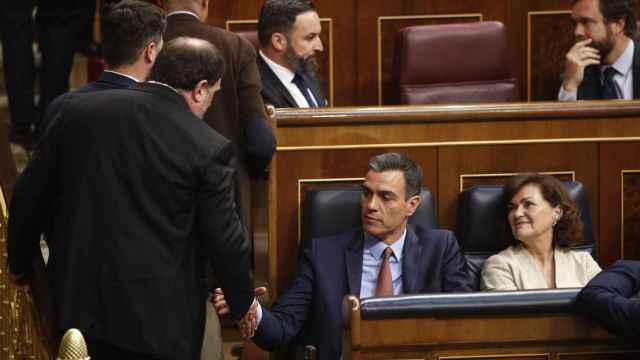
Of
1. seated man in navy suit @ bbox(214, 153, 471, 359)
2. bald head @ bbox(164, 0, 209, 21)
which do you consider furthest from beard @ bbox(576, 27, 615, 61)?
bald head @ bbox(164, 0, 209, 21)

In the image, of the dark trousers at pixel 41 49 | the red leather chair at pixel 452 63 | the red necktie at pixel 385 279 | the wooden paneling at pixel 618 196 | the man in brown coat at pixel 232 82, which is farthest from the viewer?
the dark trousers at pixel 41 49

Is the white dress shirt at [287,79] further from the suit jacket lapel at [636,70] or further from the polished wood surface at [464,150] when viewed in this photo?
the suit jacket lapel at [636,70]

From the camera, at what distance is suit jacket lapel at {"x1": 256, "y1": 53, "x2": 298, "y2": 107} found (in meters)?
3.68

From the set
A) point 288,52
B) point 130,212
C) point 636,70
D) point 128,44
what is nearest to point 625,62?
point 636,70

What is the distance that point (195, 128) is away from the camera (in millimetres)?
2512

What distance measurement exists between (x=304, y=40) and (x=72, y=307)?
4.89 feet

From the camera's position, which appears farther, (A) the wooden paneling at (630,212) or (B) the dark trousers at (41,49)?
(B) the dark trousers at (41,49)

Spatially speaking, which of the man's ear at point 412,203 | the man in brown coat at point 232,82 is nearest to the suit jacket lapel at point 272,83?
the man in brown coat at point 232,82

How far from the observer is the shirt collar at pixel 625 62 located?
4.01m

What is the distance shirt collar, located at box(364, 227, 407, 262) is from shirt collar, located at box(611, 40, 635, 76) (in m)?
1.23

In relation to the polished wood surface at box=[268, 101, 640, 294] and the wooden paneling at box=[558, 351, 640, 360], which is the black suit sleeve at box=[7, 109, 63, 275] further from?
the wooden paneling at box=[558, 351, 640, 360]

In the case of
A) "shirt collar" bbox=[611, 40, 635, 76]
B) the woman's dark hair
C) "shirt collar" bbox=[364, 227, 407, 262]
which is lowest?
"shirt collar" bbox=[364, 227, 407, 262]

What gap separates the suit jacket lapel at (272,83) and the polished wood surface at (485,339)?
3.85ft

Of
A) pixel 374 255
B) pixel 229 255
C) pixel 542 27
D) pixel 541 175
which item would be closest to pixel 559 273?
pixel 541 175
